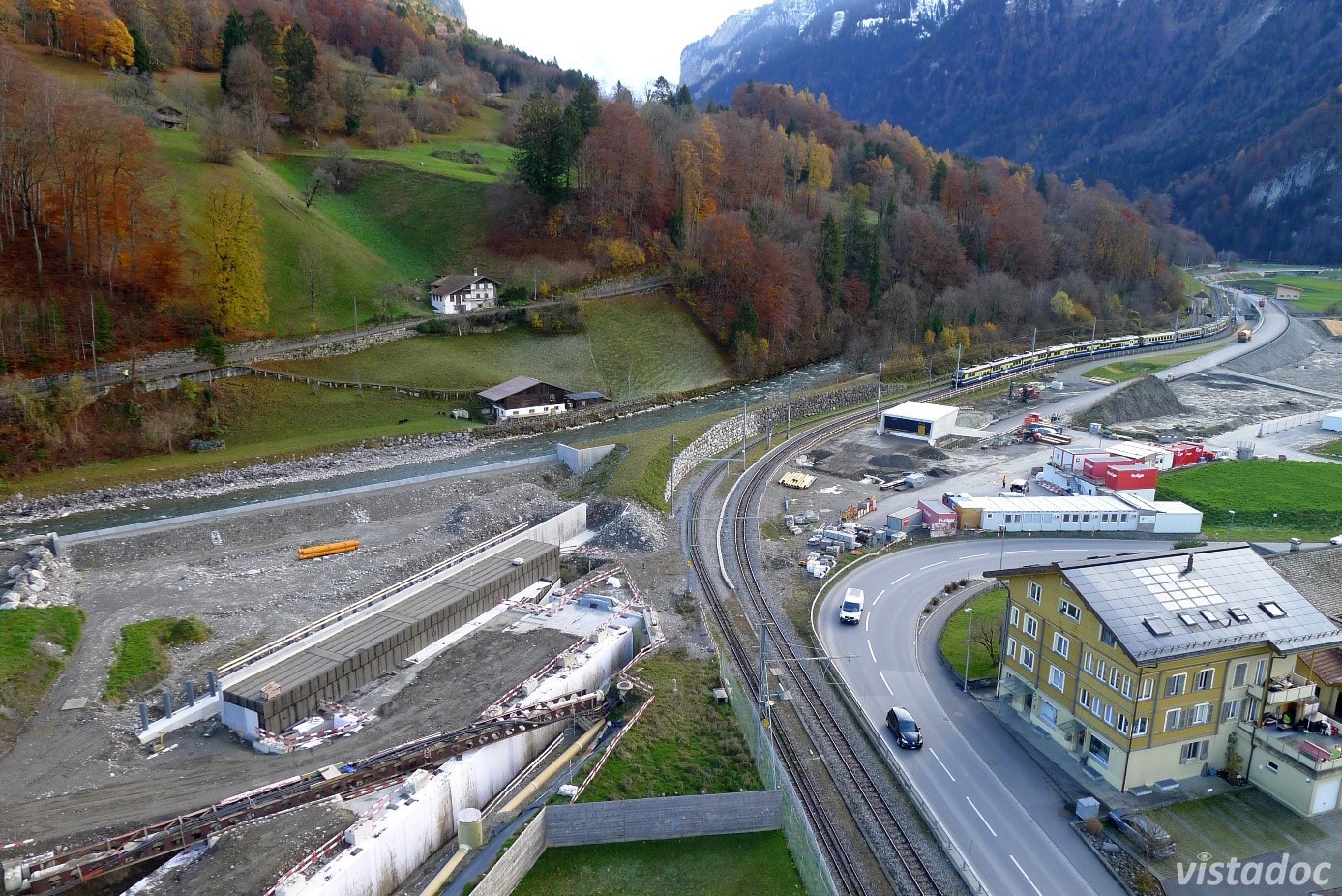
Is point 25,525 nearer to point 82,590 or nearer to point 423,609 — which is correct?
point 82,590

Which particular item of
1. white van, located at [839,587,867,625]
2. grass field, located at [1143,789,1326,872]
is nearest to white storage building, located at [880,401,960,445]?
white van, located at [839,587,867,625]

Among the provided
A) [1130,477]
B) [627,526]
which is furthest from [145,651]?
[1130,477]

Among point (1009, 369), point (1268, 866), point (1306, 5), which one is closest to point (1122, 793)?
point (1268, 866)

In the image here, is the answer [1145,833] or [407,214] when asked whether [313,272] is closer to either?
[407,214]

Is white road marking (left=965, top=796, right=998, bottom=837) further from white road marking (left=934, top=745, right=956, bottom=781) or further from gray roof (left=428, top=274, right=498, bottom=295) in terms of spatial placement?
gray roof (left=428, top=274, right=498, bottom=295)

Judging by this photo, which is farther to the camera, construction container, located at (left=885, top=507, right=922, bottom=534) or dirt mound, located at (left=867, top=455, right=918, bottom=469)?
dirt mound, located at (left=867, top=455, right=918, bottom=469)
